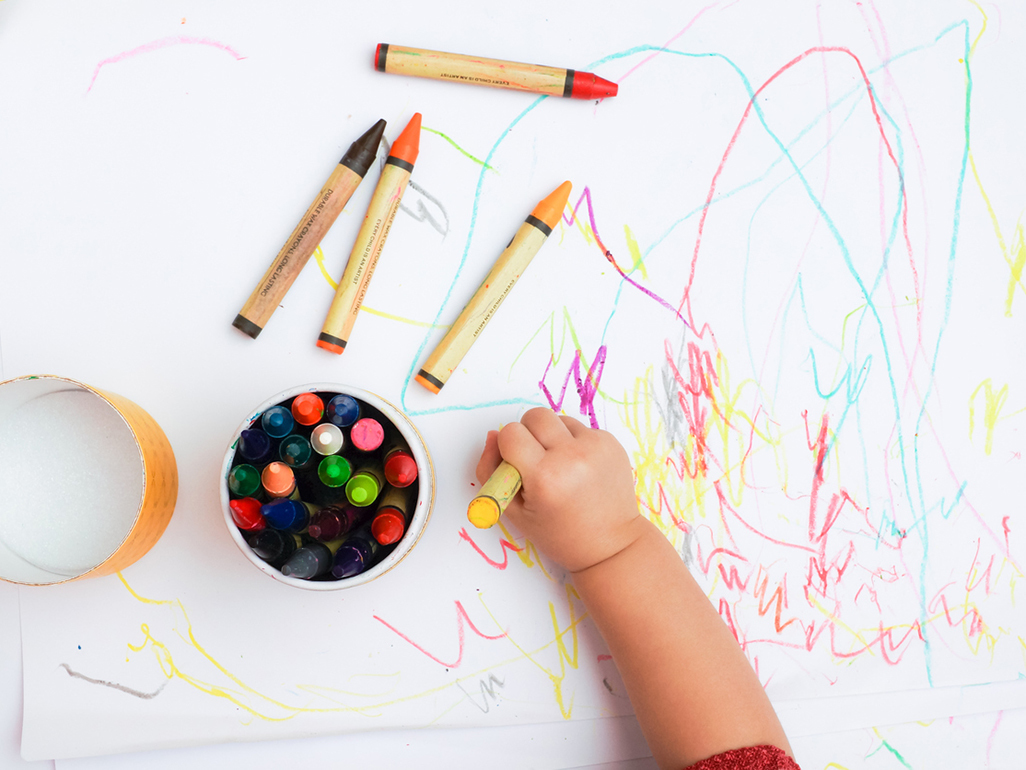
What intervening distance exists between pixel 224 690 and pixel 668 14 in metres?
0.56

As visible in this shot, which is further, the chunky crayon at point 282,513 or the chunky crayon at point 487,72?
the chunky crayon at point 487,72

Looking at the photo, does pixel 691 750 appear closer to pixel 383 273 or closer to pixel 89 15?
pixel 383 273

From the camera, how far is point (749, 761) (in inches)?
15.7

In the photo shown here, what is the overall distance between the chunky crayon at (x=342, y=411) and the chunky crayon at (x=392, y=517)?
0.05 metres

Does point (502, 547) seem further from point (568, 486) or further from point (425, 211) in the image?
point (425, 211)

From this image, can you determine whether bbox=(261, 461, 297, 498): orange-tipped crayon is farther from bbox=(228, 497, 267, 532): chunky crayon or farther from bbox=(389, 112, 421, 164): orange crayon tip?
bbox=(389, 112, 421, 164): orange crayon tip

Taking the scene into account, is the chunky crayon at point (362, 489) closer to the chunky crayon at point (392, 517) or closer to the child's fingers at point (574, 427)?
the chunky crayon at point (392, 517)

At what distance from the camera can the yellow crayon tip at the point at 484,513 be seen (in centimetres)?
34

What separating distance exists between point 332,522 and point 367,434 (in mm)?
51

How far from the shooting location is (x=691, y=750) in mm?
410

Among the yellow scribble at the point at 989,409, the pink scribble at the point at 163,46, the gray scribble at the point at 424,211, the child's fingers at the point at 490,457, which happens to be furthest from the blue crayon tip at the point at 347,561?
the yellow scribble at the point at 989,409

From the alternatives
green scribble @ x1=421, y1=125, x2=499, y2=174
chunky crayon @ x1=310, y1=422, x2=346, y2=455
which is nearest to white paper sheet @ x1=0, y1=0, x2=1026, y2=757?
green scribble @ x1=421, y1=125, x2=499, y2=174

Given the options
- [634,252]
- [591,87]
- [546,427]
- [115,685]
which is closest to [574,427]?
[546,427]

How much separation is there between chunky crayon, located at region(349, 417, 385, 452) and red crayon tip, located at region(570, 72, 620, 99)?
27 centimetres
